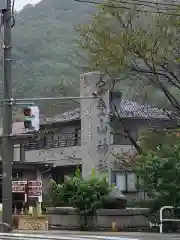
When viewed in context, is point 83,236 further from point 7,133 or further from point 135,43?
point 135,43

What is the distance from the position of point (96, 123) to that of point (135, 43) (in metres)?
6.04

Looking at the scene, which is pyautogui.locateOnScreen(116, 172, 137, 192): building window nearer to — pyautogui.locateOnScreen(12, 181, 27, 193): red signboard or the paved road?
pyautogui.locateOnScreen(12, 181, 27, 193): red signboard

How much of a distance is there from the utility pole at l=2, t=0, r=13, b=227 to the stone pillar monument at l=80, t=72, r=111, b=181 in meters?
10.1

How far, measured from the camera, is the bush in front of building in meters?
23.7

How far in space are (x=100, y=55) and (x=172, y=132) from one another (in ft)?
18.1

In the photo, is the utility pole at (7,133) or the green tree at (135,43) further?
the green tree at (135,43)

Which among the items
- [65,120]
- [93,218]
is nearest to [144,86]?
[93,218]

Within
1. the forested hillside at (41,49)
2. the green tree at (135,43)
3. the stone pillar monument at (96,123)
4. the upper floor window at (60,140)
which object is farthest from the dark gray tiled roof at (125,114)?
the green tree at (135,43)

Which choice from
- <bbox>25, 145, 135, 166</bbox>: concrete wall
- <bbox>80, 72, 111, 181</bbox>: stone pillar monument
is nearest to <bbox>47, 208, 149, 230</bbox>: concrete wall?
<bbox>80, 72, 111, 181</bbox>: stone pillar monument

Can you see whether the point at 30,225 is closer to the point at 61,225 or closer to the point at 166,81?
the point at 61,225

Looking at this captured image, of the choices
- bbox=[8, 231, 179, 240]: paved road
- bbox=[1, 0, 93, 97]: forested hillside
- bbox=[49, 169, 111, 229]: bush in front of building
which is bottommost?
bbox=[8, 231, 179, 240]: paved road

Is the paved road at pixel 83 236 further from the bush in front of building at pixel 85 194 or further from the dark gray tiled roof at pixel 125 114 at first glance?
the dark gray tiled roof at pixel 125 114

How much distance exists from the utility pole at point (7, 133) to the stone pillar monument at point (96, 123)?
10134 mm

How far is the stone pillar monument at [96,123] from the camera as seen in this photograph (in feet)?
101
